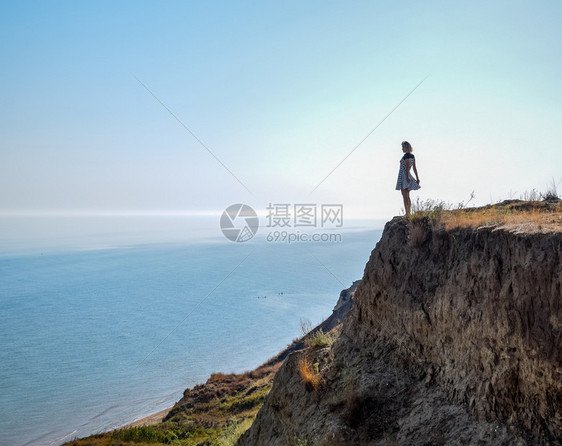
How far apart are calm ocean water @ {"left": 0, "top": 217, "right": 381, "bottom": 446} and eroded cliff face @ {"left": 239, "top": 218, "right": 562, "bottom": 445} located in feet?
118

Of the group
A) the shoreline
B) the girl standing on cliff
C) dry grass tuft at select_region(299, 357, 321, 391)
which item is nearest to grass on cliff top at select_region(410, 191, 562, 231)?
the girl standing on cliff

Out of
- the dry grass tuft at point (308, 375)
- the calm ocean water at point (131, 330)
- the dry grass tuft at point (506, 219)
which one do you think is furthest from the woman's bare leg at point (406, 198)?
the calm ocean water at point (131, 330)

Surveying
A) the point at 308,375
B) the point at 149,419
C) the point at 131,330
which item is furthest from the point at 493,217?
the point at 131,330

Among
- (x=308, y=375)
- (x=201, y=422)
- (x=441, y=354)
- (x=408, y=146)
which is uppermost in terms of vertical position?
(x=408, y=146)

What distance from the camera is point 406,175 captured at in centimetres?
1130

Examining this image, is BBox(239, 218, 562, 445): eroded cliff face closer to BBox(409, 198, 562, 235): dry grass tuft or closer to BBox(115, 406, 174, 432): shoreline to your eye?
BBox(409, 198, 562, 235): dry grass tuft

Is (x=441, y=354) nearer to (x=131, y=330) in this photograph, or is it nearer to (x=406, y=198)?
(x=406, y=198)

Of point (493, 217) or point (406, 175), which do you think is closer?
point (493, 217)

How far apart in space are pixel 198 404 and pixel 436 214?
2995cm

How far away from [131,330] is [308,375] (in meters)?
71.2

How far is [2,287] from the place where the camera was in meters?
114

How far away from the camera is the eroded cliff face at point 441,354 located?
17.6 ft

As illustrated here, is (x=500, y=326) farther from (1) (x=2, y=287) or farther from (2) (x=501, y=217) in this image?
(1) (x=2, y=287)

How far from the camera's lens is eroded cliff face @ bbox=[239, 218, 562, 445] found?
535 cm
